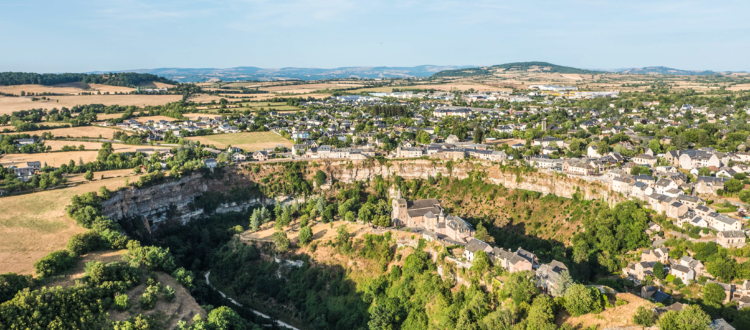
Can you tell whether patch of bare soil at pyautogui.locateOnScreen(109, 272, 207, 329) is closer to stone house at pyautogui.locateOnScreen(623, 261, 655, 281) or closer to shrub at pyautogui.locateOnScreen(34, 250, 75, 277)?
shrub at pyautogui.locateOnScreen(34, 250, 75, 277)

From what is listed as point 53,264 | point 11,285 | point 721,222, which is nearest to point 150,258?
point 53,264

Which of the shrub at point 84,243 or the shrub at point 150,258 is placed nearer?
the shrub at point 150,258

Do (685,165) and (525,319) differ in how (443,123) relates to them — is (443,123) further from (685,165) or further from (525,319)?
(525,319)

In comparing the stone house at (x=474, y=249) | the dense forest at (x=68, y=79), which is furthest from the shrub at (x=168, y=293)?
the dense forest at (x=68, y=79)

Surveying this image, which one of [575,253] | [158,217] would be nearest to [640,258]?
[575,253]

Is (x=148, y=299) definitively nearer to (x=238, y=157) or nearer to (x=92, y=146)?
(x=238, y=157)

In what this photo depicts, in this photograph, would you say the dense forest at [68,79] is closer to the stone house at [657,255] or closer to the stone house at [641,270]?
the stone house at [641,270]
